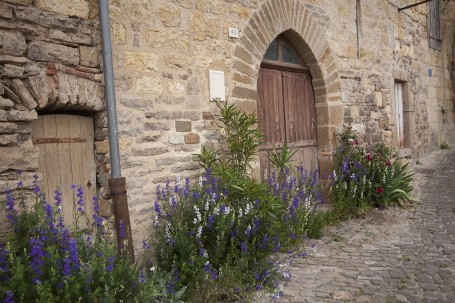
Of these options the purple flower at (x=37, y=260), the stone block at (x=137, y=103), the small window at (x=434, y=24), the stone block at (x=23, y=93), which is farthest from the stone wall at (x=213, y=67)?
the small window at (x=434, y=24)

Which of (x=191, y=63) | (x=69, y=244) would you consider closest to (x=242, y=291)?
(x=69, y=244)

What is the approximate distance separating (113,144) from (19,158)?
0.76 m

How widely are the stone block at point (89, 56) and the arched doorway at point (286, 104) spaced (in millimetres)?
2566

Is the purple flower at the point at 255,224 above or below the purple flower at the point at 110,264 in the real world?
below

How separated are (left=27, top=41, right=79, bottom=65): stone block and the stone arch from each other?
1.95 m

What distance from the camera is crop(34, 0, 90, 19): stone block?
3.16 metres

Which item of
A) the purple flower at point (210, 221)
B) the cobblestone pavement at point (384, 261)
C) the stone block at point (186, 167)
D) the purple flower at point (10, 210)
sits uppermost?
the stone block at point (186, 167)

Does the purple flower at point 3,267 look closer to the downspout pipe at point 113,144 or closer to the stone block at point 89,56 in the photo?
the downspout pipe at point 113,144

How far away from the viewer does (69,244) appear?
2.56 meters

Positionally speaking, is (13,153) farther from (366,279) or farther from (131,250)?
(366,279)

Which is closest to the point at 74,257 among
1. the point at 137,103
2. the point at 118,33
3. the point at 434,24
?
the point at 137,103

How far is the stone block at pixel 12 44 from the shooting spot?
2881mm

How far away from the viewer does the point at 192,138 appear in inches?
169

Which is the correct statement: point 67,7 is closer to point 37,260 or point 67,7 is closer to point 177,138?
point 177,138
